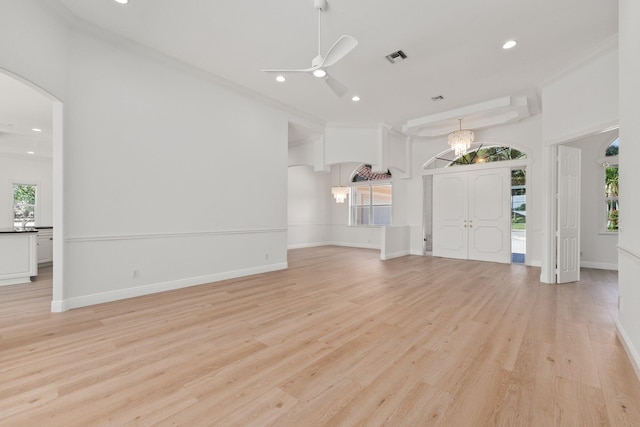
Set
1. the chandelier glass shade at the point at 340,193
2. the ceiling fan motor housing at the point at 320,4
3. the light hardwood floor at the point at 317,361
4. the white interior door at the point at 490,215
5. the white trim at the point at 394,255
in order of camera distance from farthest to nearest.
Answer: the chandelier glass shade at the point at 340,193 → the white trim at the point at 394,255 → the white interior door at the point at 490,215 → the ceiling fan motor housing at the point at 320,4 → the light hardwood floor at the point at 317,361

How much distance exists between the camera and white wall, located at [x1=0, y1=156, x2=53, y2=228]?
799 cm

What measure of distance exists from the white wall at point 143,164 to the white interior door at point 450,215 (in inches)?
196

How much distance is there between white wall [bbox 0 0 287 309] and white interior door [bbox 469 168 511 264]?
5350 millimetres

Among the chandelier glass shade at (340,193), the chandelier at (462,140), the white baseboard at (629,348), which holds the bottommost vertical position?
the white baseboard at (629,348)

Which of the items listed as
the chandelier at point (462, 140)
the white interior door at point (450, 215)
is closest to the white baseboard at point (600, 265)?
the white interior door at point (450, 215)

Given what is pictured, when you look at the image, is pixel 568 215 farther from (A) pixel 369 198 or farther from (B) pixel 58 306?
(B) pixel 58 306

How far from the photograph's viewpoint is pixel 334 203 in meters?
11.5

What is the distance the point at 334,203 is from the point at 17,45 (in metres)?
9.49

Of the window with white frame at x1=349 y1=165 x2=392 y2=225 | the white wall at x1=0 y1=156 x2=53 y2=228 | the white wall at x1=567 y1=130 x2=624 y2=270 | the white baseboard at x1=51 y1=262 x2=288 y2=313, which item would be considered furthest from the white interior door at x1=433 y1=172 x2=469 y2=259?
the white wall at x1=0 y1=156 x2=53 y2=228

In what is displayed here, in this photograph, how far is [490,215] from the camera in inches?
276

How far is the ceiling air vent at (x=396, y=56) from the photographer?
406 centimetres

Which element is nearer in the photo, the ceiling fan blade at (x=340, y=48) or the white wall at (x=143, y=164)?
the ceiling fan blade at (x=340, y=48)

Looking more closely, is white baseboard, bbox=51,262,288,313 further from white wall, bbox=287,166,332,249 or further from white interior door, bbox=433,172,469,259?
white interior door, bbox=433,172,469,259

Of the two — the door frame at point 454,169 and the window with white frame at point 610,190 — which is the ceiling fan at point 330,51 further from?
the window with white frame at point 610,190
